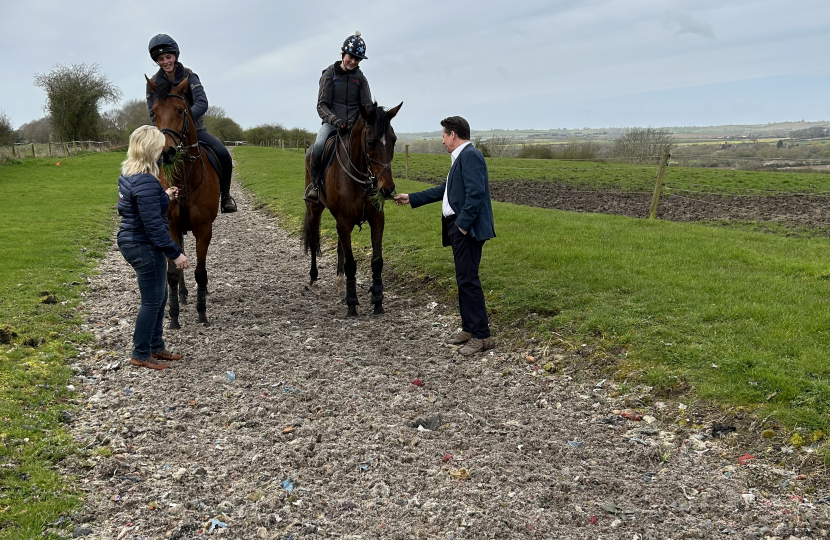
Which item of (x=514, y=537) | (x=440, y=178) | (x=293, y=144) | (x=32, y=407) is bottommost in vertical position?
(x=514, y=537)

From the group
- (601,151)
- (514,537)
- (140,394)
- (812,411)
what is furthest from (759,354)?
(601,151)

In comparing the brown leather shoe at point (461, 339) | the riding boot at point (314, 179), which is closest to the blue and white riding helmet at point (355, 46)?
the riding boot at point (314, 179)

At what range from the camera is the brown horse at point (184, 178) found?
7.00 metres

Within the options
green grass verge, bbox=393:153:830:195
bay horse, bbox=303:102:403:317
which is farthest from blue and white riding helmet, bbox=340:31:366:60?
green grass verge, bbox=393:153:830:195

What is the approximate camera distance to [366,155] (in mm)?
7676

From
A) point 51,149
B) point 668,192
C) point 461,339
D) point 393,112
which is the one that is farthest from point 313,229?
point 51,149

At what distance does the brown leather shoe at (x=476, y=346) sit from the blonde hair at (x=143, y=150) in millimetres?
4014

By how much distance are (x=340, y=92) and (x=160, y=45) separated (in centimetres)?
245

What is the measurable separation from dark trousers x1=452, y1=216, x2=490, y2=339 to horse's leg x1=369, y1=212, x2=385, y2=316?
1.46 meters

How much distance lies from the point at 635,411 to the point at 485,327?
2120 millimetres

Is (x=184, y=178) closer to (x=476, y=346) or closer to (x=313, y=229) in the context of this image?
(x=313, y=229)

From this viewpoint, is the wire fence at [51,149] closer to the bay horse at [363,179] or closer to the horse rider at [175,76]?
the horse rider at [175,76]

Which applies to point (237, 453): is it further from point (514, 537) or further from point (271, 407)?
point (514, 537)

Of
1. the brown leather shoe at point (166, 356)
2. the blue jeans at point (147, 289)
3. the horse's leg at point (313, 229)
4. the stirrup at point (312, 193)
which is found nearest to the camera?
the blue jeans at point (147, 289)
